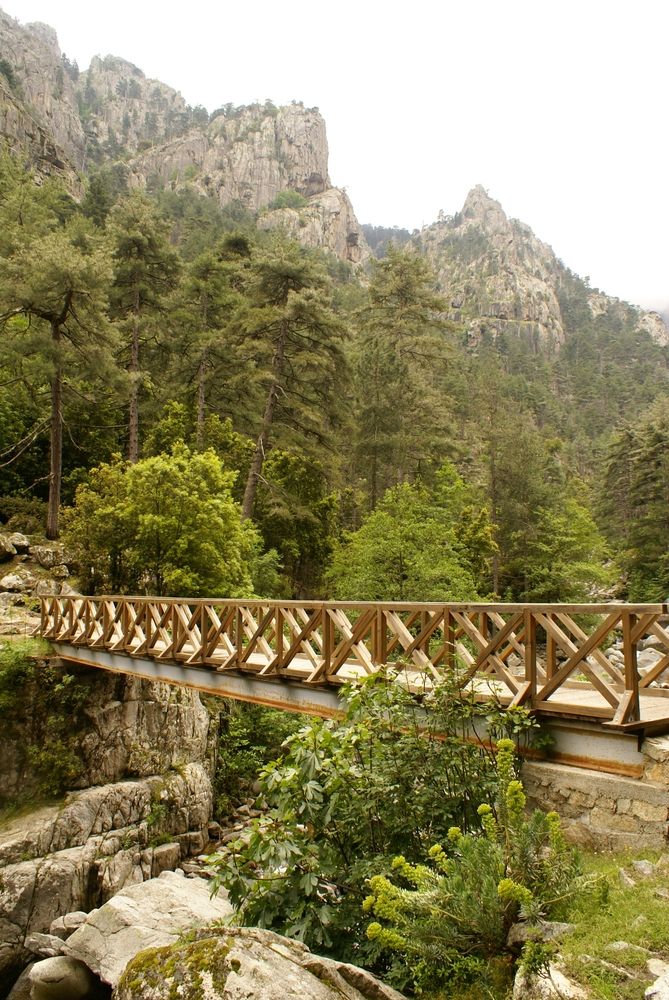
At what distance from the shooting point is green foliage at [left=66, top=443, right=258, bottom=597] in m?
15.0

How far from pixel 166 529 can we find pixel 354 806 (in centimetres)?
1089

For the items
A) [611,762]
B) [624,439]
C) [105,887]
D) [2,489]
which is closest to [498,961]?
[611,762]

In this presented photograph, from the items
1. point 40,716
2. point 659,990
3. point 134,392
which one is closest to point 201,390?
point 134,392

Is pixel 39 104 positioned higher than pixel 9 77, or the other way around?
pixel 39 104

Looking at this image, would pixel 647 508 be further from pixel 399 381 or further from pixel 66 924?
pixel 66 924

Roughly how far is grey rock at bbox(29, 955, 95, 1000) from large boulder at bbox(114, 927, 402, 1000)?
193 inches

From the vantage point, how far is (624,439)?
38.3 meters

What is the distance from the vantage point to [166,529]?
14.9m

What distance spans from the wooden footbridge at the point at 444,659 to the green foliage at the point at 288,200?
111478mm

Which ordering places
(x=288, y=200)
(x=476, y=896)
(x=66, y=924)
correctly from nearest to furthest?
(x=476, y=896)
(x=66, y=924)
(x=288, y=200)

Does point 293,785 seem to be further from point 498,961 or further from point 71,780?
point 71,780

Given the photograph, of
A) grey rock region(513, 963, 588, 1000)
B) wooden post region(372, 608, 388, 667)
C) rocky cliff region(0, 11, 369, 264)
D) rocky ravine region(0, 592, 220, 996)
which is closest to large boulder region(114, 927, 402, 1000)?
grey rock region(513, 963, 588, 1000)

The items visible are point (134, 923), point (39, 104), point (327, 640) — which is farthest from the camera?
point (39, 104)

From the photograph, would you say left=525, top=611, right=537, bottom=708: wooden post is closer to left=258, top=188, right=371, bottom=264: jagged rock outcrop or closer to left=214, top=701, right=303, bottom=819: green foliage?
left=214, top=701, right=303, bottom=819: green foliage
